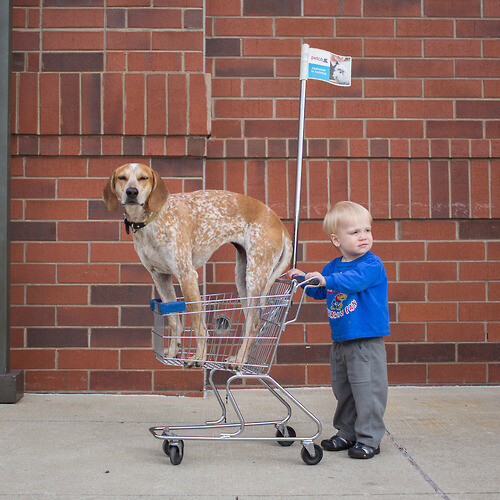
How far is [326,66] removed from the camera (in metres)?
3.80

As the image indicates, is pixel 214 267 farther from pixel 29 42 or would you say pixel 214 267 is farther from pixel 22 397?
pixel 29 42

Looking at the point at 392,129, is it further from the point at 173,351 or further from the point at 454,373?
the point at 173,351

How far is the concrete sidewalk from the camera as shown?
3.10 meters

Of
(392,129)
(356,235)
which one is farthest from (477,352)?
(356,235)

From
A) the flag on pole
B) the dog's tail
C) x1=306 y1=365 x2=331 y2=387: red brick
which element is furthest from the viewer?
x1=306 y1=365 x2=331 y2=387: red brick

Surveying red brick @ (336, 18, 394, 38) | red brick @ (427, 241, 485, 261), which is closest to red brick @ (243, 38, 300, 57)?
red brick @ (336, 18, 394, 38)

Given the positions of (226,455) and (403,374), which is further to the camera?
(403,374)

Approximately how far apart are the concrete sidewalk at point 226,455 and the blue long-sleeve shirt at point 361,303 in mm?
672

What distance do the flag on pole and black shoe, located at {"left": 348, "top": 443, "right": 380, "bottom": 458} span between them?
77.9 inches

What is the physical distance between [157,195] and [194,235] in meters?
0.34

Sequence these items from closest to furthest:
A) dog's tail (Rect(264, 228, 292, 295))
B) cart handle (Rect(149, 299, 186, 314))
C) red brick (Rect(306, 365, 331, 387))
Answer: cart handle (Rect(149, 299, 186, 314)) → dog's tail (Rect(264, 228, 292, 295)) → red brick (Rect(306, 365, 331, 387))

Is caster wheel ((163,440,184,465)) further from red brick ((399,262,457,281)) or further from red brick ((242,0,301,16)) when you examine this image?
red brick ((242,0,301,16))

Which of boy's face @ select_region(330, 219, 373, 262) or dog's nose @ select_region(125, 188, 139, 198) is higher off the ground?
dog's nose @ select_region(125, 188, 139, 198)

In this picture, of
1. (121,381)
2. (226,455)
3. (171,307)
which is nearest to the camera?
(171,307)
